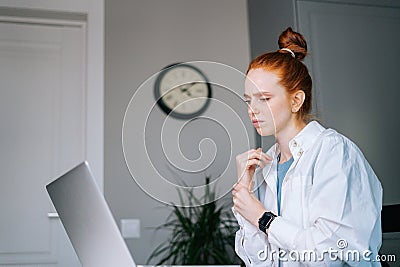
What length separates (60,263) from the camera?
2.92m

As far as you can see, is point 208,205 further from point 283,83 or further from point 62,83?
point 283,83

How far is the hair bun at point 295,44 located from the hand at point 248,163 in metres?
0.31

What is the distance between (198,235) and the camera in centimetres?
282

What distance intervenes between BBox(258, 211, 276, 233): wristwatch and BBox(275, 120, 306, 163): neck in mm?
222

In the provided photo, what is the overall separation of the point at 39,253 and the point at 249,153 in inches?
76.7

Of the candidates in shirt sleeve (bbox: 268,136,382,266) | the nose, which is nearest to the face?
the nose

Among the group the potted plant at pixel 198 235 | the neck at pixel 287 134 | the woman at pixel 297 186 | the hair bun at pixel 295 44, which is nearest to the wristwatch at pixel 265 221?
the woman at pixel 297 186

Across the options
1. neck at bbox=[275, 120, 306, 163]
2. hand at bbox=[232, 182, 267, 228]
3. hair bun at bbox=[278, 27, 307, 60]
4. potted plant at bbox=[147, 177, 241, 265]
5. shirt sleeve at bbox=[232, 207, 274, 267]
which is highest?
hair bun at bbox=[278, 27, 307, 60]

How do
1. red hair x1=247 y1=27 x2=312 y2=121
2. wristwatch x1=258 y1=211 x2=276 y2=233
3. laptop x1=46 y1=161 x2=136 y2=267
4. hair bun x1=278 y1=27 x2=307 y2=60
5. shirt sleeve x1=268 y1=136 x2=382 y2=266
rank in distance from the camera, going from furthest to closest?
hair bun x1=278 y1=27 x2=307 y2=60 → red hair x1=247 y1=27 x2=312 y2=121 → wristwatch x1=258 y1=211 x2=276 y2=233 → shirt sleeve x1=268 y1=136 x2=382 y2=266 → laptop x1=46 y1=161 x2=136 y2=267

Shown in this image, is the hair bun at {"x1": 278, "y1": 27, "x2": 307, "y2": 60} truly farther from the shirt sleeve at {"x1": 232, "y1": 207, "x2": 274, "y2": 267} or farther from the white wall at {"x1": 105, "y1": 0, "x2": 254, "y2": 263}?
the white wall at {"x1": 105, "y1": 0, "x2": 254, "y2": 263}

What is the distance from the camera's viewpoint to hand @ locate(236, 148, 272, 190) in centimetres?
135

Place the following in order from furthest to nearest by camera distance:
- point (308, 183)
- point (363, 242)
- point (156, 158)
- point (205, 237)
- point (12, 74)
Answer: point (12, 74), point (205, 237), point (156, 158), point (308, 183), point (363, 242)

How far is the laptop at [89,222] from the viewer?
2.42 feet

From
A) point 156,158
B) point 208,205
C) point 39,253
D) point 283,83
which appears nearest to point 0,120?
point 39,253
